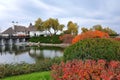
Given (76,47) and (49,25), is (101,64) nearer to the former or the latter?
(76,47)

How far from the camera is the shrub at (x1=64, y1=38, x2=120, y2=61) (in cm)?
1087

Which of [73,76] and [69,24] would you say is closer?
[73,76]

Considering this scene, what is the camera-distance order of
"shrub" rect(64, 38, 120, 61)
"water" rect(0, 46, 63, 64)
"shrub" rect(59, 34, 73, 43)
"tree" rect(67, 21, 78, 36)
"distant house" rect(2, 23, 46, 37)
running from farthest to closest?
"distant house" rect(2, 23, 46, 37), "tree" rect(67, 21, 78, 36), "shrub" rect(59, 34, 73, 43), "water" rect(0, 46, 63, 64), "shrub" rect(64, 38, 120, 61)

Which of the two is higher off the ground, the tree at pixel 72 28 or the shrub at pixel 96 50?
the tree at pixel 72 28

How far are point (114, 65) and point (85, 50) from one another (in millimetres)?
5599

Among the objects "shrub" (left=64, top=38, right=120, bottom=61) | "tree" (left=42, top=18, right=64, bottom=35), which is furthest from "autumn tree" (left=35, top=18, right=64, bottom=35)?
"shrub" (left=64, top=38, right=120, bottom=61)

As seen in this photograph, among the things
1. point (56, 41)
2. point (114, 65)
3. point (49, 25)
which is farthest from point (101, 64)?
point (49, 25)

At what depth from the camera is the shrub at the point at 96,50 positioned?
10.9 m

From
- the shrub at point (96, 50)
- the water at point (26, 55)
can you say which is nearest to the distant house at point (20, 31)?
the water at point (26, 55)

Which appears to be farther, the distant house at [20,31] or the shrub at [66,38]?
the distant house at [20,31]

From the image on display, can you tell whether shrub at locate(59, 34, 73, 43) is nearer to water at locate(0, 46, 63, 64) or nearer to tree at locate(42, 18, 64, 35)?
tree at locate(42, 18, 64, 35)

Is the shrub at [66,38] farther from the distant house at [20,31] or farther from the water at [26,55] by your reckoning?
the distant house at [20,31]

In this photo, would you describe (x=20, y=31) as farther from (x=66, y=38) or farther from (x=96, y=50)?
(x=96, y=50)

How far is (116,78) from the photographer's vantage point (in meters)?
4.45
